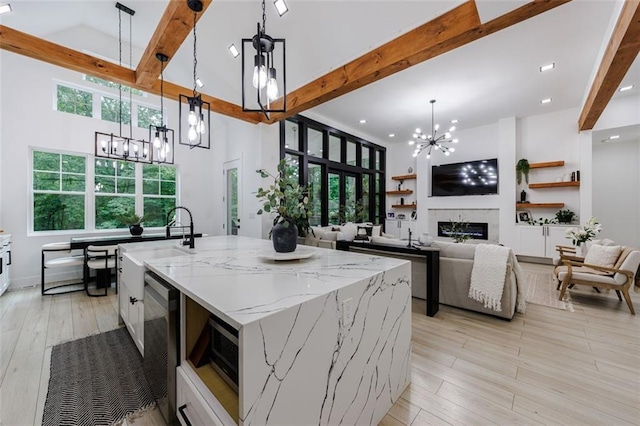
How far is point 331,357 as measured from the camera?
3.87ft

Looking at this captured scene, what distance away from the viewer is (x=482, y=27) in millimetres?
2455

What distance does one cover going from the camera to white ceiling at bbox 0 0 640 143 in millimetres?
3084

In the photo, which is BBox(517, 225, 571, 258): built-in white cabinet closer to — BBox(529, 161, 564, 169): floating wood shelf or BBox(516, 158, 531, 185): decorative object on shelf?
BBox(516, 158, 531, 185): decorative object on shelf

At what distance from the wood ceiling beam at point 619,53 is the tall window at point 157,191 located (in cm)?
707

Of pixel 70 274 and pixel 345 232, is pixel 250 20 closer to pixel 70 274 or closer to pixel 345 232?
pixel 345 232

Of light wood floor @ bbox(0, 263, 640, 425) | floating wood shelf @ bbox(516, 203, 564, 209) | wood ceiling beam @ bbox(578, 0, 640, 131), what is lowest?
light wood floor @ bbox(0, 263, 640, 425)

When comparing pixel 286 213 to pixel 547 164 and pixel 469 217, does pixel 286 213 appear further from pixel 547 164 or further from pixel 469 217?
pixel 547 164

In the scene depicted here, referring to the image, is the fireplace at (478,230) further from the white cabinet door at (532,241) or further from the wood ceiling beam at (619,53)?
the wood ceiling beam at (619,53)

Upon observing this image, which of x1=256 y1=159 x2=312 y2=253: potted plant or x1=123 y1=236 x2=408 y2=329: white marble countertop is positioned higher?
x1=256 y1=159 x2=312 y2=253: potted plant

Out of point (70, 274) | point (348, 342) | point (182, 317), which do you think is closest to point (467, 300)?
point (348, 342)

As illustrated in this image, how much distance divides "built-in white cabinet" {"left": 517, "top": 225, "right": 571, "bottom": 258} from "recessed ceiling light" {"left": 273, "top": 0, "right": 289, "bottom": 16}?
651cm

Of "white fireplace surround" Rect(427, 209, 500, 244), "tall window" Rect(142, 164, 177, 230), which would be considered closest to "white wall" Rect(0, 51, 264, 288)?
"tall window" Rect(142, 164, 177, 230)

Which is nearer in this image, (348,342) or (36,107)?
(348,342)

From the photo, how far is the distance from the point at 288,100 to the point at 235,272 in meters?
3.97
